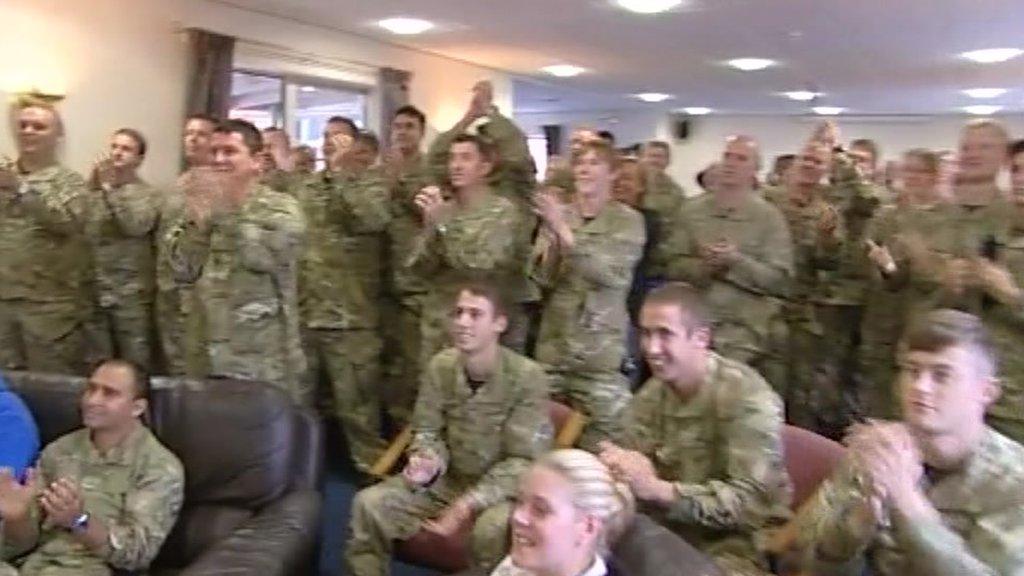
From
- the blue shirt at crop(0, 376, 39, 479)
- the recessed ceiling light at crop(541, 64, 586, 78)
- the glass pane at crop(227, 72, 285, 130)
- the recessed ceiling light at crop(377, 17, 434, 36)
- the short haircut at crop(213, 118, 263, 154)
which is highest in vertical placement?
the recessed ceiling light at crop(541, 64, 586, 78)

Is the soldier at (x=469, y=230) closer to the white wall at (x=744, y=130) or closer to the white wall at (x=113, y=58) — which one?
the white wall at (x=113, y=58)

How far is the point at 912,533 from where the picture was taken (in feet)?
5.82

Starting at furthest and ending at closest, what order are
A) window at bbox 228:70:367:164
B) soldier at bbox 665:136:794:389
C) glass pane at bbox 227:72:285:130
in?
window at bbox 228:70:367:164
glass pane at bbox 227:72:285:130
soldier at bbox 665:136:794:389

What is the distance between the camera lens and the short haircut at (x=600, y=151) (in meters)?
4.20

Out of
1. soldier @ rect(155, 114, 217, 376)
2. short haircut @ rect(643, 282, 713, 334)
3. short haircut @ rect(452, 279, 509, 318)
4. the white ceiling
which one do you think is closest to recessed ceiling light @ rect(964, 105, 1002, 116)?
the white ceiling

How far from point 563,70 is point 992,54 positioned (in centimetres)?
365

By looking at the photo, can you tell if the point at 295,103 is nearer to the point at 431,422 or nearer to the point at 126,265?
the point at 126,265

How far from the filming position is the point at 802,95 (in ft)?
40.2

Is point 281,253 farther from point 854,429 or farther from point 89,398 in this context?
point 854,429

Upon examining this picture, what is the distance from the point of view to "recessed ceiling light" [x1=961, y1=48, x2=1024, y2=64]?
807 centimetres

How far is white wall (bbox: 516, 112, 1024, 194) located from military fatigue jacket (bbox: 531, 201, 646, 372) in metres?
11.1

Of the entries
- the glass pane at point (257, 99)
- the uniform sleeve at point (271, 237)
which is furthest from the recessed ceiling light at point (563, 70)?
the uniform sleeve at point (271, 237)

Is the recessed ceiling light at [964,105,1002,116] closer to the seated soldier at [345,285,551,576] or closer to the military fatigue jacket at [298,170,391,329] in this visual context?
the military fatigue jacket at [298,170,391,329]

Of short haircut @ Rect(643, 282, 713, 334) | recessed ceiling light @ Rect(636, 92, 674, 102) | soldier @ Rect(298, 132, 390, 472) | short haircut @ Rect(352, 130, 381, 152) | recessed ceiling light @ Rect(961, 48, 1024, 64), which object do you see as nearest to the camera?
short haircut @ Rect(643, 282, 713, 334)
